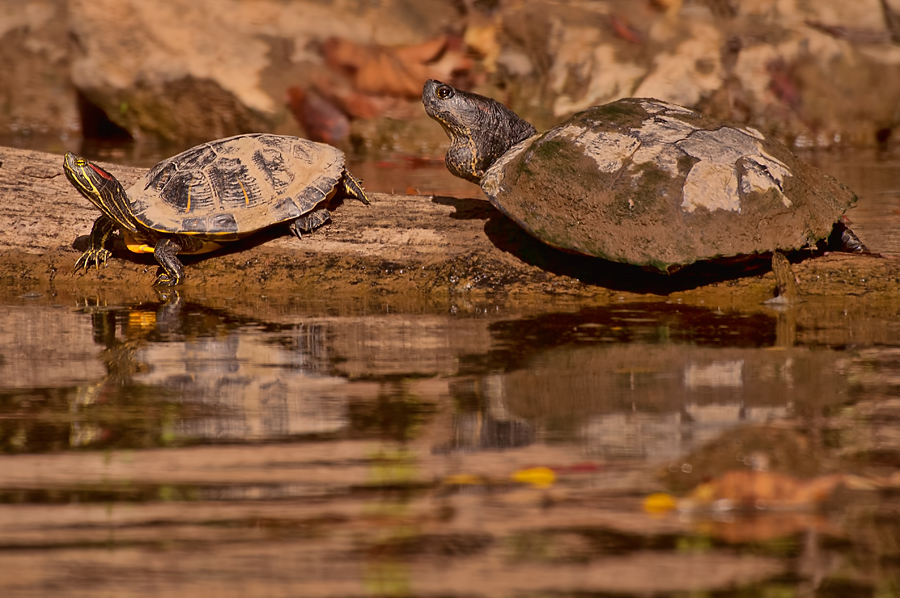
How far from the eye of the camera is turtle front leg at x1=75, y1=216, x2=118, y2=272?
615cm

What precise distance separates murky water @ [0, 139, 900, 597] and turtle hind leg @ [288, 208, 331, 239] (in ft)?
3.56

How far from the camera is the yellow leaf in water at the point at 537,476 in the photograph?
115 inches

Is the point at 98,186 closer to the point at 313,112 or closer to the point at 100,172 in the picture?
the point at 100,172

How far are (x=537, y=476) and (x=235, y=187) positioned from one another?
11.6 feet

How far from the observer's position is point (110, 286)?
6.22 m

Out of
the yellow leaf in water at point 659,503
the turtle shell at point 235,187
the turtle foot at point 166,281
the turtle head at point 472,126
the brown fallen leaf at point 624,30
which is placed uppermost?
the brown fallen leaf at point 624,30

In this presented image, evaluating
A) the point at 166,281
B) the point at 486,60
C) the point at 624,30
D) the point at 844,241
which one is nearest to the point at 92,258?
the point at 166,281

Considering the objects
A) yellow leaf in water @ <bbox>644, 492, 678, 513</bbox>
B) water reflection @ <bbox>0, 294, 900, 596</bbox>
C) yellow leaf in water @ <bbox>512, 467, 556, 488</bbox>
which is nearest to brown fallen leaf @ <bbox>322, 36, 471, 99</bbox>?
water reflection @ <bbox>0, 294, 900, 596</bbox>

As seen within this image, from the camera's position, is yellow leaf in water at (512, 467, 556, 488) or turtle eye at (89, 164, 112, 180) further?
turtle eye at (89, 164, 112, 180)

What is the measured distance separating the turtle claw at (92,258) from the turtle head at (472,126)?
2154 mm

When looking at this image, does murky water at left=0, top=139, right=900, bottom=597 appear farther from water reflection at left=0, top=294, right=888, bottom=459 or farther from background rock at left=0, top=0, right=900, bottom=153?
background rock at left=0, top=0, right=900, bottom=153

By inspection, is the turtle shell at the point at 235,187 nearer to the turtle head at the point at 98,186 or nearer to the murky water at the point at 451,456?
the turtle head at the point at 98,186

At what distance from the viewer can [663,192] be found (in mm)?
5180

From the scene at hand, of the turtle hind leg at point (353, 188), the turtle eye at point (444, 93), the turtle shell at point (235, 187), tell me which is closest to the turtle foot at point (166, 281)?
the turtle shell at point (235, 187)
